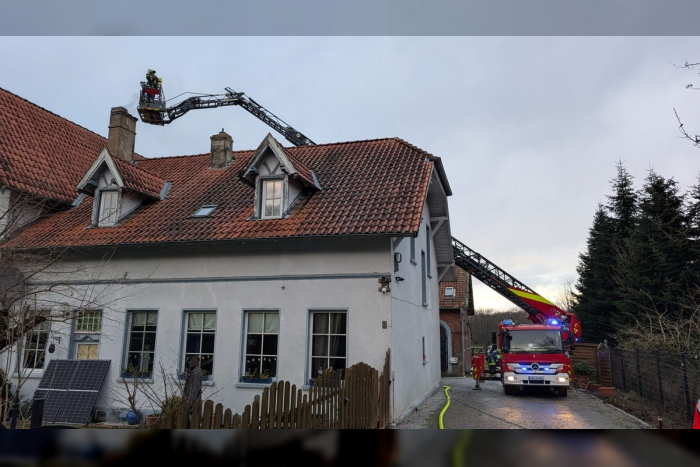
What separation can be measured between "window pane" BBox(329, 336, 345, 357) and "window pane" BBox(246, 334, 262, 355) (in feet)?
6.29

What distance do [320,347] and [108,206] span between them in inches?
322

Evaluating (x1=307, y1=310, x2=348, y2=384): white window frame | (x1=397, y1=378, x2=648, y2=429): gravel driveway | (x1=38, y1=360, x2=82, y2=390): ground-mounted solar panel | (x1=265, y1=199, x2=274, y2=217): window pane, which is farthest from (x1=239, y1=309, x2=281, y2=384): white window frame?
(x1=38, y1=360, x2=82, y2=390): ground-mounted solar panel

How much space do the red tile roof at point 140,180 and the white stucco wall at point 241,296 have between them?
7.74 ft

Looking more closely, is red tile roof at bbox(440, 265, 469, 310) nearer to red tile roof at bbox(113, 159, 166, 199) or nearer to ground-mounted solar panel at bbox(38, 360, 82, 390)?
red tile roof at bbox(113, 159, 166, 199)

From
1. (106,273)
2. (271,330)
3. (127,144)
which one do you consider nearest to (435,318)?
(271,330)

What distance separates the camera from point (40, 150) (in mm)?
17000

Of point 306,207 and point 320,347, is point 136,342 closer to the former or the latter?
point 320,347

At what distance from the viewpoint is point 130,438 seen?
72cm

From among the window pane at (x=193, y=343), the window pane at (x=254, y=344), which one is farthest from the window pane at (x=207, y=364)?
the window pane at (x=254, y=344)

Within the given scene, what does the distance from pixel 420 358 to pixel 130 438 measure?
15.8 metres

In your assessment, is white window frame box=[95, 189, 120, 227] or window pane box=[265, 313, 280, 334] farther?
white window frame box=[95, 189, 120, 227]

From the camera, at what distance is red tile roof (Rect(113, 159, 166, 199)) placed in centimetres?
1488

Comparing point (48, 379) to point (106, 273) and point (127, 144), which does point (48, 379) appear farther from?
point (127, 144)

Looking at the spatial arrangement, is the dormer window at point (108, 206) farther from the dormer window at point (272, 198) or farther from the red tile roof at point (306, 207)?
the dormer window at point (272, 198)
